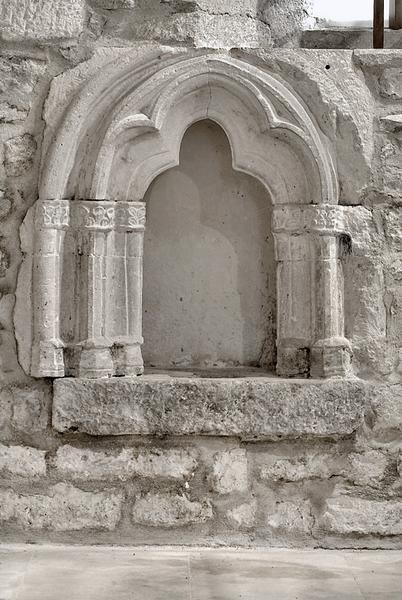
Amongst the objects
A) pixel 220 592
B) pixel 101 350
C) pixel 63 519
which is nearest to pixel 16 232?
pixel 101 350

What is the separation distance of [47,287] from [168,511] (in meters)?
0.94

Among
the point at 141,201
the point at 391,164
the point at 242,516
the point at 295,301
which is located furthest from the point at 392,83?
the point at 242,516

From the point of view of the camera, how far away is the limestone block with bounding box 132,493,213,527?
3.02 m

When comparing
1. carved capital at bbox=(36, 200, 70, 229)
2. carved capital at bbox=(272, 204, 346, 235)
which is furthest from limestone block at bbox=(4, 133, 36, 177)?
carved capital at bbox=(272, 204, 346, 235)

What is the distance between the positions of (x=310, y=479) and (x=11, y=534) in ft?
3.68

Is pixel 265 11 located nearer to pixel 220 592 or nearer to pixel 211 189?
pixel 211 189

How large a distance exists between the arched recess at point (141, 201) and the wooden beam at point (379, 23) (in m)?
0.50

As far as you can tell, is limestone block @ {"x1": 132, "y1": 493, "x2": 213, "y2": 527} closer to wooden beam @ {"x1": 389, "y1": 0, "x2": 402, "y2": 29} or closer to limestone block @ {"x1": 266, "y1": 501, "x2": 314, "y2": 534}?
limestone block @ {"x1": 266, "y1": 501, "x2": 314, "y2": 534}

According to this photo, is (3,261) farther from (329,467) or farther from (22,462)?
(329,467)

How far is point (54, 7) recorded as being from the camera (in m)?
Answer: 3.07

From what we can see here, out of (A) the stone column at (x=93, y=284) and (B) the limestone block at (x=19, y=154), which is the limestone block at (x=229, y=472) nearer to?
(A) the stone column at (x=93, y=284)

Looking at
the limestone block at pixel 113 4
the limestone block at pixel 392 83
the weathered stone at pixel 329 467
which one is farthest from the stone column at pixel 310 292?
the limestone block at pixel 113 4

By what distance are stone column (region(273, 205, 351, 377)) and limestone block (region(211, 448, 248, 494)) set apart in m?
0.38

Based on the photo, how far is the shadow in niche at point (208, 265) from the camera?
3.37 meters
